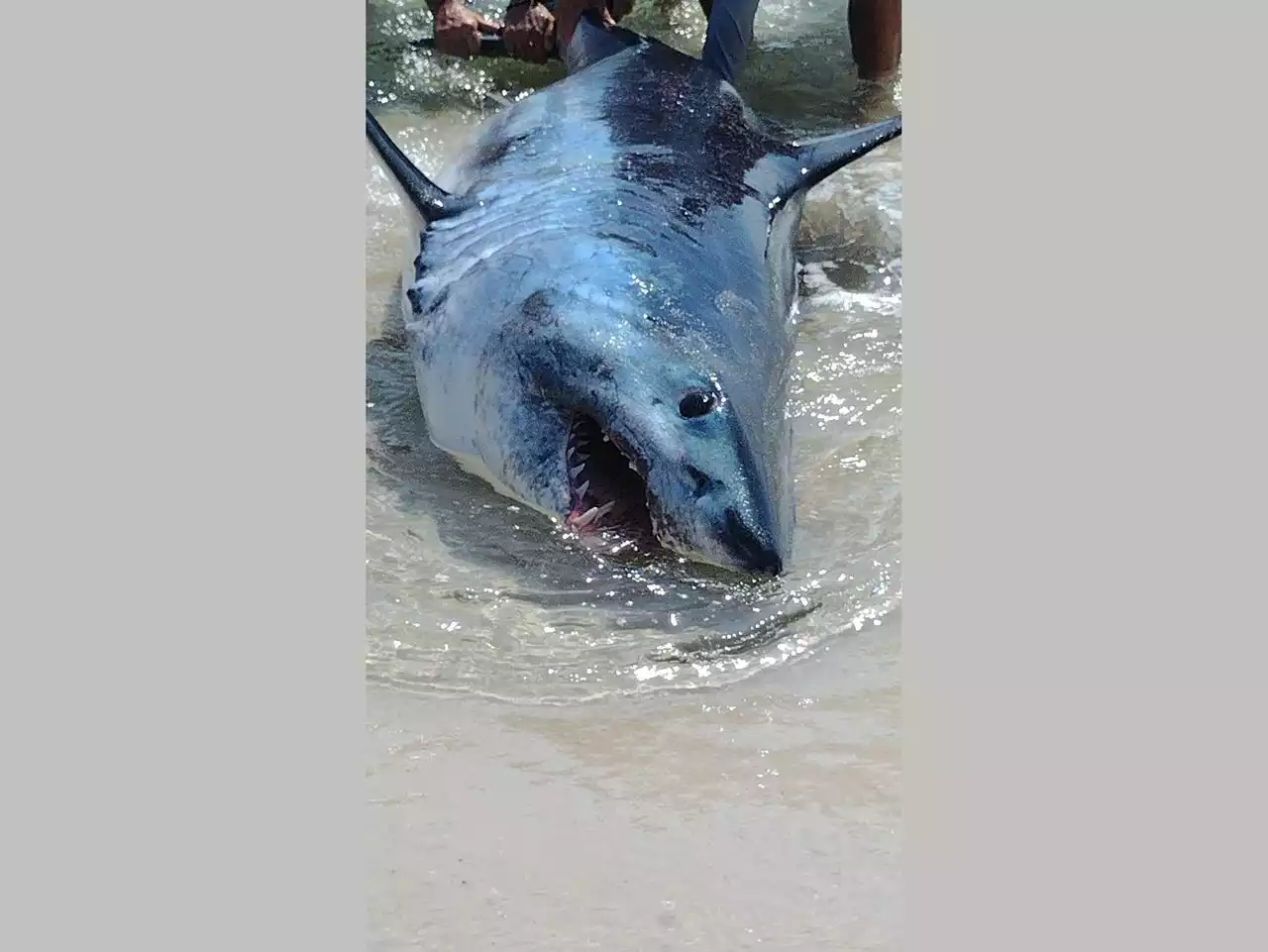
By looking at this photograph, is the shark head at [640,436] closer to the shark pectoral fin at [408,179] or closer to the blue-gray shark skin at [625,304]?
the blue-gray shark skin at [625,304]

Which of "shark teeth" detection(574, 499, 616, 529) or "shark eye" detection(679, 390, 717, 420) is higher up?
"shark eye" detection(679, 390, 717, 420)

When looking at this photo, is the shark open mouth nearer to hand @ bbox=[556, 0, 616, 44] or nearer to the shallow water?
the shallow water

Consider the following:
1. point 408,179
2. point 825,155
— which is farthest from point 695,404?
point 825,155

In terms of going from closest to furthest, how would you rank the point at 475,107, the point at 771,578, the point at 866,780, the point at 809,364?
the point at 866,780, the point at 771,578, the point at 809,364, the point at 475,107

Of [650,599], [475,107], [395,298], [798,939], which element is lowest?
[798,939]

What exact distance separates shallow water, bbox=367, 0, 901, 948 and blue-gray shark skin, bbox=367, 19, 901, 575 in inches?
3.1

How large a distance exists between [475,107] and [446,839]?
1708 mm

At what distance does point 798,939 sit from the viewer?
4.83ft

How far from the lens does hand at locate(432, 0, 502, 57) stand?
2.98 metres

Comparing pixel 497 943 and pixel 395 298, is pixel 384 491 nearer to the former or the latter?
pixel 395 298

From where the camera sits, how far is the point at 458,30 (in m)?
3.00

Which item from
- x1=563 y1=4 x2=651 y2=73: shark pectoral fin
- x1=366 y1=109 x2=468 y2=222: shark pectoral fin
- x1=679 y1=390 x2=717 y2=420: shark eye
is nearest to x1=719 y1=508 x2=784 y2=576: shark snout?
x1=679 y1=390 x2=717 y2=420: shark eye

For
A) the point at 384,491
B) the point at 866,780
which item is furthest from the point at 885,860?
the point at 384,491

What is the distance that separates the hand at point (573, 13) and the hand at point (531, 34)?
0.06 ft
